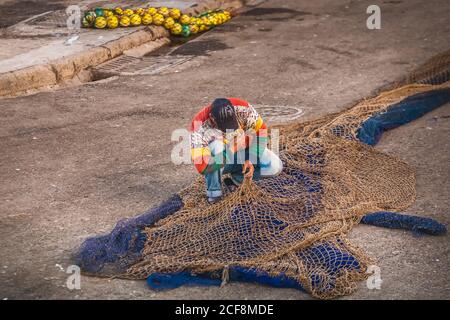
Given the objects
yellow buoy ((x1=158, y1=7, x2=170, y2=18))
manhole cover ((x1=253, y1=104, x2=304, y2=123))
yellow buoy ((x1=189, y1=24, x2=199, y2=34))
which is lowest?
manhole cover ((x1=253, y1=104, x2=304, y2=123))

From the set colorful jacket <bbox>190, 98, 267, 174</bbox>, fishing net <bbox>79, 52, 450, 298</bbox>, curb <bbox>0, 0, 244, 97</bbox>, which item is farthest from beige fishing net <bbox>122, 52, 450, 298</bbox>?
curb <bbox>0, 0, 244, 97</bbox>

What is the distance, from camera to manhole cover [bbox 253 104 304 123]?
9005 millimetres

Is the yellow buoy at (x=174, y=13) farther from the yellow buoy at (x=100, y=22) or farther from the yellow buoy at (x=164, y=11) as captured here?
the yellow buoy at (x=100, y=22)

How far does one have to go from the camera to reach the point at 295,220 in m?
6.08

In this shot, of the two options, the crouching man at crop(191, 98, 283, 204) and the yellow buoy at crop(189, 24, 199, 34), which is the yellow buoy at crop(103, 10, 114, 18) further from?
the crouching man at crop(191, 98, 283, 204)

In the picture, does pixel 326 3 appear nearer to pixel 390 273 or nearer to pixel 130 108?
pixel 130 108

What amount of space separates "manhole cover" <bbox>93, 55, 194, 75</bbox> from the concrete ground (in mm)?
225

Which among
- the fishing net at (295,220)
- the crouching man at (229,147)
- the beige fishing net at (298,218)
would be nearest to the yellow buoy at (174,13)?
the fishing net at (295,220)

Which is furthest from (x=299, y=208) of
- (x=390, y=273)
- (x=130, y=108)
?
(x=130, y=108)

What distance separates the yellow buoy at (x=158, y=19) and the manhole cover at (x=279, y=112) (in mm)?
3597

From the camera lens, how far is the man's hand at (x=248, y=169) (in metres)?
6.21

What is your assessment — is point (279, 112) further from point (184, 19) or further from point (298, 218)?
point (184, 19)

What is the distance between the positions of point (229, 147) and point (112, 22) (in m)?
6.27

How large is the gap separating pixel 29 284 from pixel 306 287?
1.84 metres
